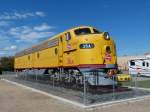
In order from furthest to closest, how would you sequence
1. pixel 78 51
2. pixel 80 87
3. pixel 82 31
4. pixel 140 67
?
pixel 140 67
pixel 82 31
pixel 78 51
pixel 80 87

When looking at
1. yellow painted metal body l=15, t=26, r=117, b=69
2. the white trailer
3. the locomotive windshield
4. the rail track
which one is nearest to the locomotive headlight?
yellow painted metal body l=15, t=26, r=117, b=69

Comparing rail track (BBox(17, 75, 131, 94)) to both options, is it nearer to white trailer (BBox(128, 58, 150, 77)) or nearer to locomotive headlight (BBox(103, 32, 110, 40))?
locomotive headlight (BBox(103, 32, 110, 40))

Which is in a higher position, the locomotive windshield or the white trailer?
the locomotive windshield

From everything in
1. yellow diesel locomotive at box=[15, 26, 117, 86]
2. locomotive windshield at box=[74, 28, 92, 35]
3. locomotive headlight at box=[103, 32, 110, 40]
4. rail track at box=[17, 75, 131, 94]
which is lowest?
rail track at box=[17, 75, 131, 94]

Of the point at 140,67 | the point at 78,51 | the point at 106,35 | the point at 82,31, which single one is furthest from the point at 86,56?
the point at 140,67

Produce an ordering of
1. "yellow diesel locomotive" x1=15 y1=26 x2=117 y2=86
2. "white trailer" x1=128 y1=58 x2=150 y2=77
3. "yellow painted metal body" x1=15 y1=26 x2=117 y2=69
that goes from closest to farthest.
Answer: "yellow diesel locomotive" x1=15 y1=26 x2=117 y2=86 → "yellow painted metal body" x1=15 y1=26 x2=117 y2=69 → "white trailer" x1=128 y1=58 x2=150 y2=77

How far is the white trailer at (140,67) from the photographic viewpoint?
1512 inches

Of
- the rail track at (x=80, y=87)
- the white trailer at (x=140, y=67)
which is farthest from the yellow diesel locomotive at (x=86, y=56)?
the white trailer at (x=140, y=67)

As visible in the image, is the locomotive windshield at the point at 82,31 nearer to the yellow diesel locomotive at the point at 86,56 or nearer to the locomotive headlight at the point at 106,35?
the yellow diesel locomotive at the point at 86,56

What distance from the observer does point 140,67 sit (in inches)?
1628

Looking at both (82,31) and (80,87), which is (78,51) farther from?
(80,87)

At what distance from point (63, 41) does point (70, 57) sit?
177 cm

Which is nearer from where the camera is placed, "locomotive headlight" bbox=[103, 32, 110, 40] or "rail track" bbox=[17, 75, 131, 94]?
"rail track" bbox=[17, 75, 131, 94]

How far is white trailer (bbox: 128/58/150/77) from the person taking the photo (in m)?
38.4
